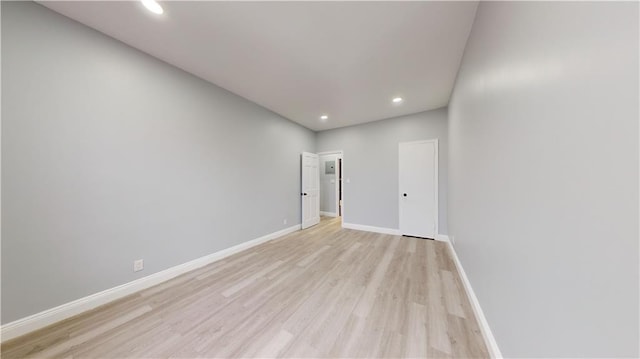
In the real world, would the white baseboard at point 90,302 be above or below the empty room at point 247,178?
below

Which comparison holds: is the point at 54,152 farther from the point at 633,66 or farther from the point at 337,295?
the point at 633,66

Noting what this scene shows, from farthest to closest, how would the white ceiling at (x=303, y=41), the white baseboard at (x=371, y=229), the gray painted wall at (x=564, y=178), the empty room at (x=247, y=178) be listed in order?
the white baseboard at (x=371, y=229), the white ceiling at (x=303, y=41), the empty room at (x=247, y=178), the gray painted wall at (x=564, y=178)

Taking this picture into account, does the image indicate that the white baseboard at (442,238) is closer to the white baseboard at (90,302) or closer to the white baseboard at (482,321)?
the white baseboard at (482,321)

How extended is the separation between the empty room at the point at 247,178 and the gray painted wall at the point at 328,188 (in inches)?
116

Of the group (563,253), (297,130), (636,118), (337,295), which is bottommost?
(337,295)

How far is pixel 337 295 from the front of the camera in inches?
80.8

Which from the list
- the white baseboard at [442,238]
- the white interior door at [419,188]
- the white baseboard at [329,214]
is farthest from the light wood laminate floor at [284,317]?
the white baseboard at [329,214]

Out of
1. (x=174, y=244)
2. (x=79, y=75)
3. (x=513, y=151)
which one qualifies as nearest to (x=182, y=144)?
(x=79, y=75)

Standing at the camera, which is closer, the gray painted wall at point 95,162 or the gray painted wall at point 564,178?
the gray painted wall at point 564,178

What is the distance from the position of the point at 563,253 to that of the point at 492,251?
0.81 m

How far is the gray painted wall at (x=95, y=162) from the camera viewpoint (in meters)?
1.52

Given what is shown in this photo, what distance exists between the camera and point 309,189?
Answer: 4914 mm

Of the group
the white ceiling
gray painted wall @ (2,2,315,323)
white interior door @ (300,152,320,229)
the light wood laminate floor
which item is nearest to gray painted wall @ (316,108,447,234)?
white interior door @ (300,152,320,229)

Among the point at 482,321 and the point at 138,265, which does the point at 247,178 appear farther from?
the point at 482,321
